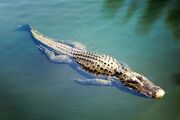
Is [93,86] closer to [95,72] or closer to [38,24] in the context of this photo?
[95,72]

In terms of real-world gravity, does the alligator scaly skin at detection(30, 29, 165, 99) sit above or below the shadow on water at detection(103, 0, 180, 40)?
below

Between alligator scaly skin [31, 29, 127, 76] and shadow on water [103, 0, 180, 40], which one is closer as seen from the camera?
alligator scaly skin [31, 29, 127, 76]

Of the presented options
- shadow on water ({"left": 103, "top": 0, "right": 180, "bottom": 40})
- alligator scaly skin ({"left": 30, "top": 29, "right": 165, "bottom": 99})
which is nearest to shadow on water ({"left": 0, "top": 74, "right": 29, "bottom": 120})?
alligator scaly skin ({"left": 30, "top": 29, "right": 165, "bottom": 99})

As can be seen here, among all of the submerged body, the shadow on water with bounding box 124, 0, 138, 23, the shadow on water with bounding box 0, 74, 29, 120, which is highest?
the shadow on water with bounding box 124, 0, 138, 23

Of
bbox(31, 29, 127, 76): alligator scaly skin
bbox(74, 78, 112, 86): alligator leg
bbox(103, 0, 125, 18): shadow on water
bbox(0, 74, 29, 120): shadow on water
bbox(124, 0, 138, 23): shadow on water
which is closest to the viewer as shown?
bbox(0, 74, 29, 120): shadow on water

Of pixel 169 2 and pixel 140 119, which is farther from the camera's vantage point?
pixel 169 2

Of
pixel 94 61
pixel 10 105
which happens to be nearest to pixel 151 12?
pixel 94 61

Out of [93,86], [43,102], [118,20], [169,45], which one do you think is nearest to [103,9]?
[118,20]

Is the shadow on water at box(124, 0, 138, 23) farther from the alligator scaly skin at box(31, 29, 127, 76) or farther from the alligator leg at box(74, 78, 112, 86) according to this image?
the alligator leg at box(74, 78, 112, 86)
